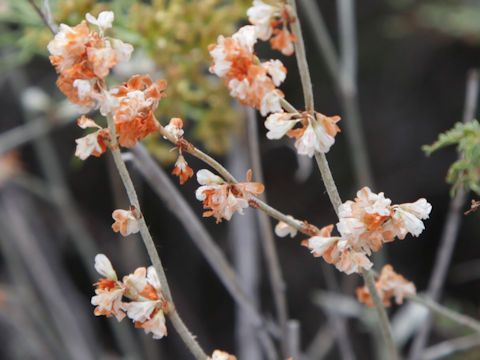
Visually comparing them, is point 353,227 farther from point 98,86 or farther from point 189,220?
point 189,220

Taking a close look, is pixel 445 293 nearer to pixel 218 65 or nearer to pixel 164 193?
pixel 164 193

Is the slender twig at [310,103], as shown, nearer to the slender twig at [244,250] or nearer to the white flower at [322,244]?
the white flower at [322,244]

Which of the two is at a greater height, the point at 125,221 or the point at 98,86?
the point at 98,86

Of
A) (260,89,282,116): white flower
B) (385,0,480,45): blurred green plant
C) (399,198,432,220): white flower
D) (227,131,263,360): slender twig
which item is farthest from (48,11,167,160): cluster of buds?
(385,0,480,45): blurred green plant

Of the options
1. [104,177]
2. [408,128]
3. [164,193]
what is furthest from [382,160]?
[164,193]

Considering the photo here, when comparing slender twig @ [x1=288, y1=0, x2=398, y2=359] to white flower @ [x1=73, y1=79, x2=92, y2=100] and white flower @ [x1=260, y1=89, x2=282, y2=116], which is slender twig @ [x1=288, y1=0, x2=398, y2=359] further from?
white flower @ [x1=73, y1=79, x2=92, y2=100]

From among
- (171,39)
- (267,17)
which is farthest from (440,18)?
(267,17)

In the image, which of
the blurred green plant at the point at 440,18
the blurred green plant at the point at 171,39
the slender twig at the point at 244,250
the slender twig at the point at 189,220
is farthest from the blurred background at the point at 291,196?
the slender twig at the point at 189,220
